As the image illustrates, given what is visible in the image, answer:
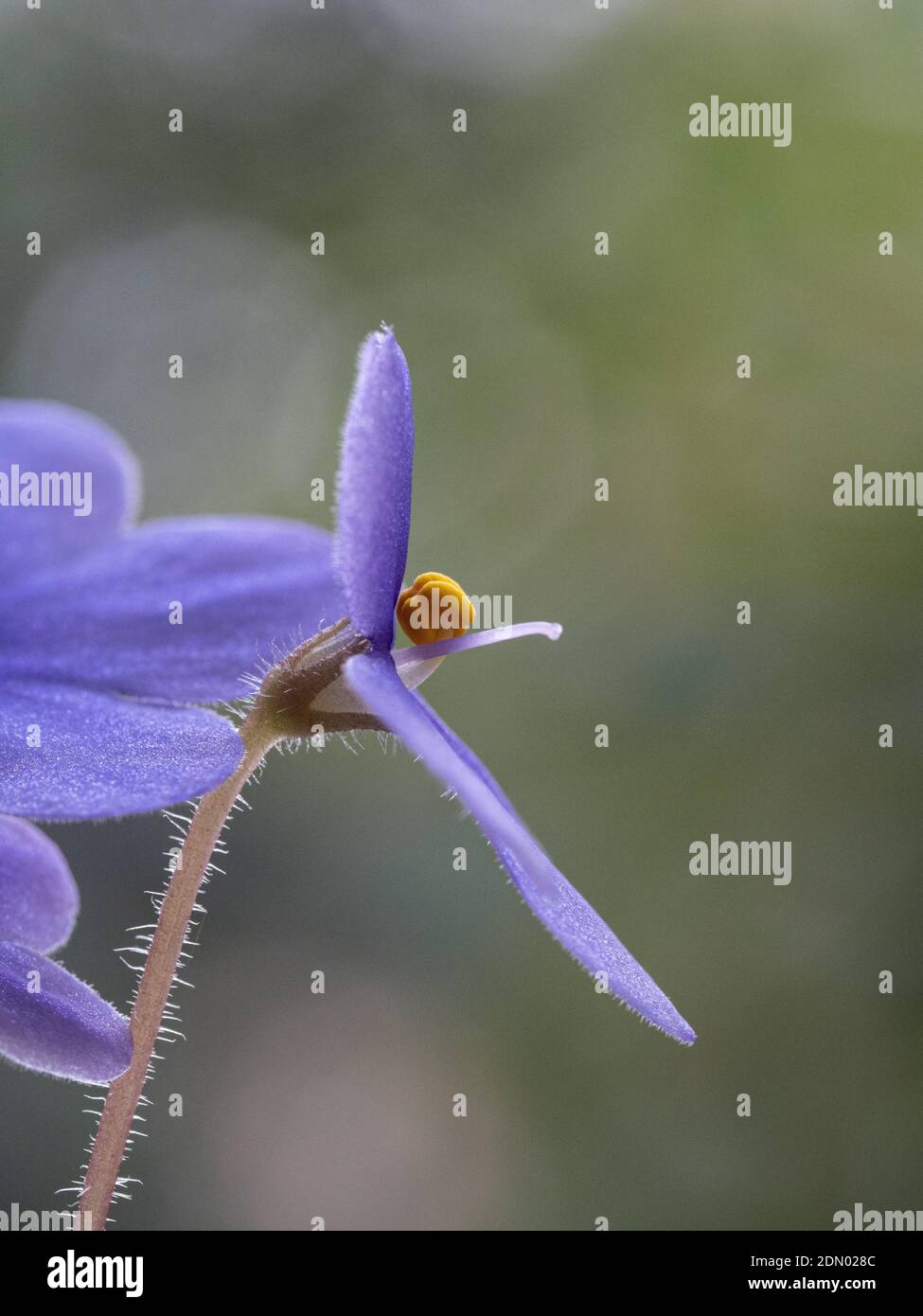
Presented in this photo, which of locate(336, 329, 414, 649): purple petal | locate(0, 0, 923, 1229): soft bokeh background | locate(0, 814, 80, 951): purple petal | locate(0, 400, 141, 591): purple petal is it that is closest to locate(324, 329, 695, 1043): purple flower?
locate(336, 329, 414, 649): purple petal

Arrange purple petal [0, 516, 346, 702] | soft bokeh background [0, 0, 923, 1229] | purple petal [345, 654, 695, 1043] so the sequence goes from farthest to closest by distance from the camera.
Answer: soft bokeh background [0, 0, 923, 1229] < purple petal [0, 516, 346, 702] < purple petal [345, 654, 695, 1043]

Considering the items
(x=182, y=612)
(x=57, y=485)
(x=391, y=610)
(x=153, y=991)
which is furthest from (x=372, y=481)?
(x=57, y=485)

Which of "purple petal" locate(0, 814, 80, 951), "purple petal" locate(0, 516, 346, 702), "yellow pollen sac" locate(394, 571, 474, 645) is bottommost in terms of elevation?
"purple petal" locate(0, 814, 80, 951)

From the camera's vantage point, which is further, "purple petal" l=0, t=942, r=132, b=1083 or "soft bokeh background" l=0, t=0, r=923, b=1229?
"soft bokeh background" l=0, t=0, r=923, b=1229

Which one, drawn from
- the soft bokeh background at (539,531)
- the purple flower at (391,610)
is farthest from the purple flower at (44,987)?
the soft bokeh background at (539,531)

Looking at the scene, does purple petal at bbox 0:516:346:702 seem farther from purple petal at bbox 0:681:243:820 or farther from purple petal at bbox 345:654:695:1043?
purple petal at bbox 345:654:695:1043

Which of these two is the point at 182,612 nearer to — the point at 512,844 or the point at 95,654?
the point at 95,654
